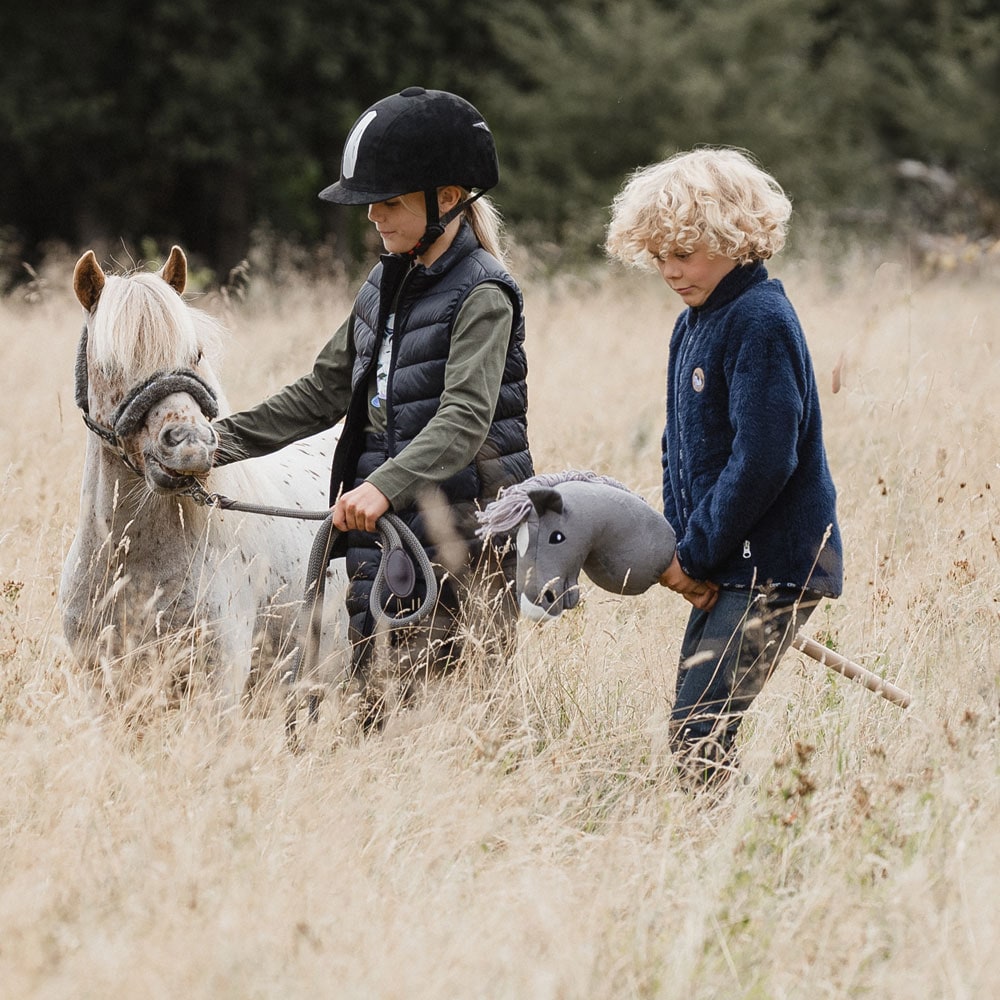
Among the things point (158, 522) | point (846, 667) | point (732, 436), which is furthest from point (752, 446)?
point (158, 522)

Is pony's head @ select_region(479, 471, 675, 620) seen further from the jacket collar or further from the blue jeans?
the jacket collar

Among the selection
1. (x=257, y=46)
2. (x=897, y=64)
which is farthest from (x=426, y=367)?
(x=897, y=64)

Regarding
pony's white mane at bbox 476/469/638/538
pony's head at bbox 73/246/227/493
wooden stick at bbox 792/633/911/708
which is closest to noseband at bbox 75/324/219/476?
pony's head at bbox 73/246/227/493

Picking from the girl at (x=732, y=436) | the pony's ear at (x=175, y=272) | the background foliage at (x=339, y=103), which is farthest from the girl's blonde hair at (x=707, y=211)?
the background foliage at (x=339, y=103)

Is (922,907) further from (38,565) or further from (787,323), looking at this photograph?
Answer: (38,565)

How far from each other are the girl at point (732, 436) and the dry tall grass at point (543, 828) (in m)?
0.23

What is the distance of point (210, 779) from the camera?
2799 mm

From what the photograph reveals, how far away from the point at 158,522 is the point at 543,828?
4.25 ft

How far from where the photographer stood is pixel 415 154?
3.19m

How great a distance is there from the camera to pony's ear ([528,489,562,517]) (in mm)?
2814

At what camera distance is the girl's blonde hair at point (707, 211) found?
2.86 m

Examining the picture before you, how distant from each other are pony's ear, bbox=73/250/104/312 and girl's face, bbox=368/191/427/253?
0.71 m

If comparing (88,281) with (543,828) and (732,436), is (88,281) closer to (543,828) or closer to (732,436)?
(732,436)

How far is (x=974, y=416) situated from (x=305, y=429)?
137 inches
